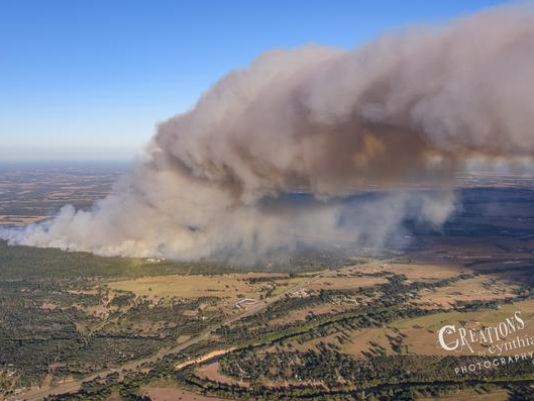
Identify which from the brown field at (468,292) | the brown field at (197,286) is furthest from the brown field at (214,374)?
the brown field at (468,292)

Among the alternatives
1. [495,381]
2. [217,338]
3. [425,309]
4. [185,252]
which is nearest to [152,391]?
[217,338]

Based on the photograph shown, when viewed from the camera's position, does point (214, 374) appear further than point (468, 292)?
No

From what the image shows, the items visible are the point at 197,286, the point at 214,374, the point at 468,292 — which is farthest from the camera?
the point at 197,286

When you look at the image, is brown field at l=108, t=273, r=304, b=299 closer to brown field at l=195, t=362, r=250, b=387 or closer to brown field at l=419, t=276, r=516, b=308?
brown field at l=419, t=276, r=516, b=308

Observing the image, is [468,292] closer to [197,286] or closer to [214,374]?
[197,286]

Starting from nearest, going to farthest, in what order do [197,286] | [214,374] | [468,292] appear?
[214,374] → [468,292] → [197,286]

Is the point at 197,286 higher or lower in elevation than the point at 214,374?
higher

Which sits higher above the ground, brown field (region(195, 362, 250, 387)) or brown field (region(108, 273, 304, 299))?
brown field (region(108, 273, 304, 299))

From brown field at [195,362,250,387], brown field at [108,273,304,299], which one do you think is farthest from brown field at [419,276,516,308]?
brown field at [195,362,250,387]

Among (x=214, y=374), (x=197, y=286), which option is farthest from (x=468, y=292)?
(x=214, y=374)

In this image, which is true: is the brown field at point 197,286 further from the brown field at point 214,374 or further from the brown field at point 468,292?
the brown field at point 214,374

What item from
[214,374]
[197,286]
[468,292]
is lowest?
[214,374]
